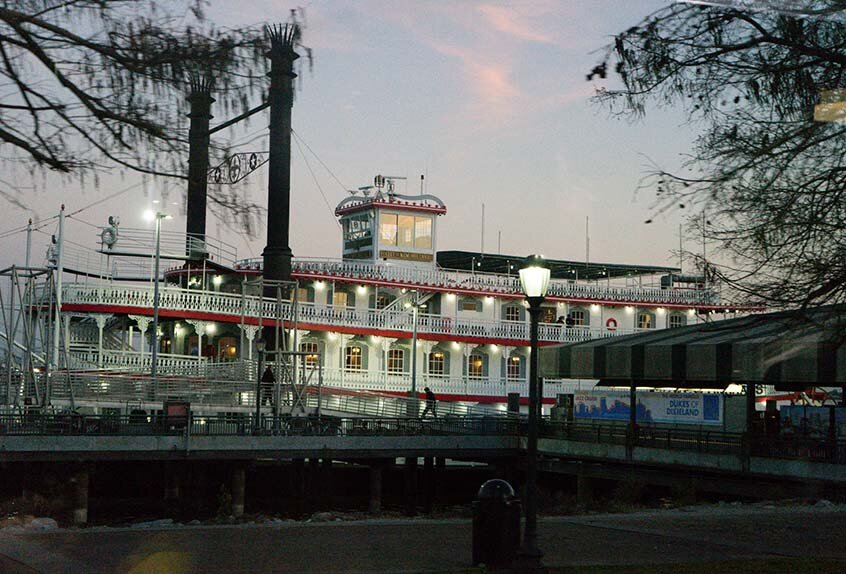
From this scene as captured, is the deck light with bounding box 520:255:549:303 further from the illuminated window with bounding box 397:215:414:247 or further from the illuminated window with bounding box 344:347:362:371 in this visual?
the illuminated window with bounding box 397:215:414:247

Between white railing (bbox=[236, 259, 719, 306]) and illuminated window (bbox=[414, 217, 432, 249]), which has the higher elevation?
Result: illuminated window (bbox=[414, 217, 432, 249])

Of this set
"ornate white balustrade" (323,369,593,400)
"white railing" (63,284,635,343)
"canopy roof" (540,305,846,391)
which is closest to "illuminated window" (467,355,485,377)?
"ornate white balustrade" (323,369,593,400)

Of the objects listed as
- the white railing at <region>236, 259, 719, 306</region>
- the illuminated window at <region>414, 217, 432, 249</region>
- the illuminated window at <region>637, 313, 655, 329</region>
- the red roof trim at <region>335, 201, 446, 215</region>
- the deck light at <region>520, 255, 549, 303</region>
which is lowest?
the deck light at <region>520, 255, 549, 303</region>

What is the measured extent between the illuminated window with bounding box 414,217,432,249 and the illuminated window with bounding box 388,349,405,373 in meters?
5.73

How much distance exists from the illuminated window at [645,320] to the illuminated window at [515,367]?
7108 millimetres

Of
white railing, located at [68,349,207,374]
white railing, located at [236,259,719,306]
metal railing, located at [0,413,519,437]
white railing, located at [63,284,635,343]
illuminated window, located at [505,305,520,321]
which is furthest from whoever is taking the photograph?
illuminated window, located at [505,305,520,321]

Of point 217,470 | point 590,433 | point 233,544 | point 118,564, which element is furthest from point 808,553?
point 217,470

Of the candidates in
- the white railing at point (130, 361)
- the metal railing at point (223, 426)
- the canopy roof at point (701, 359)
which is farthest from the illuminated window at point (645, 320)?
the white railing at point (130, 361)

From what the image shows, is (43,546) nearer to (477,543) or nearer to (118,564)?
(118,564)

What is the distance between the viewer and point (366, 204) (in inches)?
2082

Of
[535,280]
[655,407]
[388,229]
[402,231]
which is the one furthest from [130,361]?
[535,280]

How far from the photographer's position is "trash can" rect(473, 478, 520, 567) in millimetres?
11172

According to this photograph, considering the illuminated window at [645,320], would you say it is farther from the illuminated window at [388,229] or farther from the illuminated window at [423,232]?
the illuminated window at [388,229]

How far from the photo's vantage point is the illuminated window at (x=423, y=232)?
176 ft
